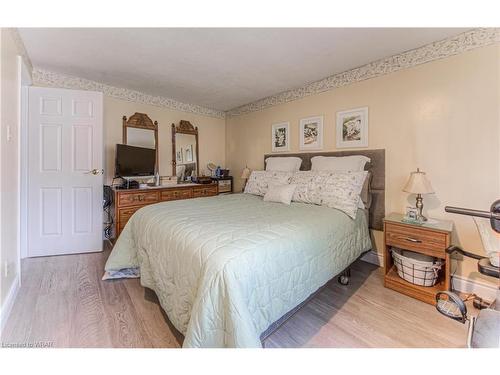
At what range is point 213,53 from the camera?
229cm

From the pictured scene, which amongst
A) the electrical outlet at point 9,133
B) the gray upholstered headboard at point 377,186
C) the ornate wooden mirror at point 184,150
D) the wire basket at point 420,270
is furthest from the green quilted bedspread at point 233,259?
Answer: the ornate wooden mirror at point 184,150

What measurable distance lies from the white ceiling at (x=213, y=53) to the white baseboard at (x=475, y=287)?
7.20 feet

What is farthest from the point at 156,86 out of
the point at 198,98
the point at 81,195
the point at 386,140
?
the point at 386,140

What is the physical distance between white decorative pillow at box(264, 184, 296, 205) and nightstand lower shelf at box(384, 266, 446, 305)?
1.18 meters

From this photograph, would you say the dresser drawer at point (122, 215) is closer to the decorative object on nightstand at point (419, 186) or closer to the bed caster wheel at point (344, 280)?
the bed caster wheel at point (344, 280)

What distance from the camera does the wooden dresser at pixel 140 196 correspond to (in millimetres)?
2949

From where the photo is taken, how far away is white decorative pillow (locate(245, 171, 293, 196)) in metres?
2.78

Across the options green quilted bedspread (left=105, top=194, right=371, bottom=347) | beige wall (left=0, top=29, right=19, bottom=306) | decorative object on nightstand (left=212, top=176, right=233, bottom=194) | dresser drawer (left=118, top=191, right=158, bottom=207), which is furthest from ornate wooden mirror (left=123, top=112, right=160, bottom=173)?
green quilted bedspread (left=105, top=194, right=371, bottom=347)

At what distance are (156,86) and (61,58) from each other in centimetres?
107

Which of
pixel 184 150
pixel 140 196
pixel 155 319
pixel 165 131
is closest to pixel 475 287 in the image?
pixel 155 319

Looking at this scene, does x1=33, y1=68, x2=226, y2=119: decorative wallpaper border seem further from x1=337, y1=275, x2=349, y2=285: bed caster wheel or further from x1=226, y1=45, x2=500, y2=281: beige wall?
x1=337, y1=275, x2=349, y2=285: bed caster wheel

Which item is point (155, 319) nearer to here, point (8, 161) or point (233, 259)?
point (233, 259)
